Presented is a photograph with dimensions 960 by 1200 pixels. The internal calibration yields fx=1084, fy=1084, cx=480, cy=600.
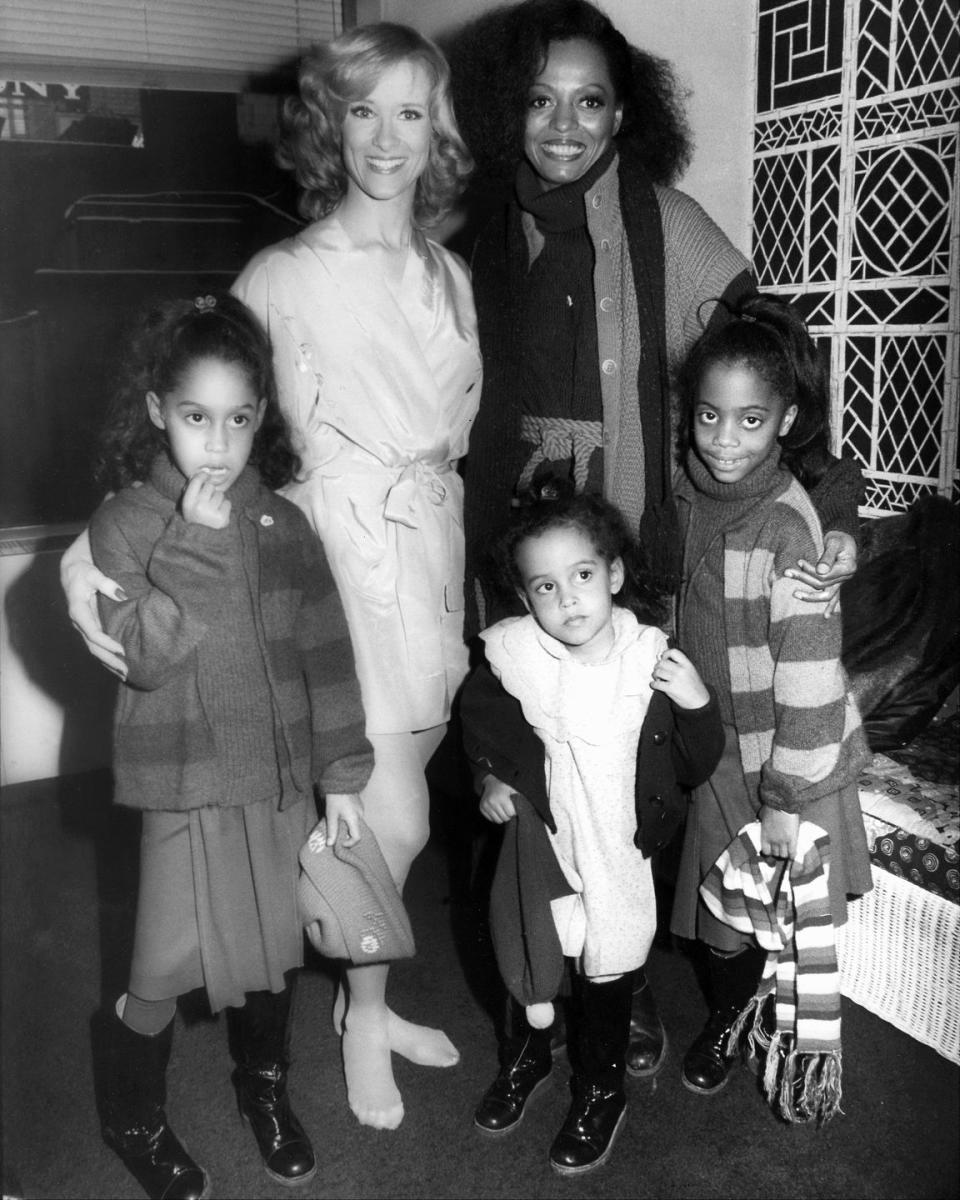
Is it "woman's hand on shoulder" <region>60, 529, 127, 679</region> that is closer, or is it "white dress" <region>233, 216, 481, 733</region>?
"woman's hand on shoulder" <region>60, 529, 127, 679</region>

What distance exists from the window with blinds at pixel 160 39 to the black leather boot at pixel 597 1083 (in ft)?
4.35

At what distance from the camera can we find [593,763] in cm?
139

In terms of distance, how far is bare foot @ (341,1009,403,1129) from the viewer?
148 cm

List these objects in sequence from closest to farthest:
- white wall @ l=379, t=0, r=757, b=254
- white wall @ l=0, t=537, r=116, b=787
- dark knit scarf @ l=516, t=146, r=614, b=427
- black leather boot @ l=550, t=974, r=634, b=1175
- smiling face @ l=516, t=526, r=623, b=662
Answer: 1. smiling face @ l=516, t=526, r=623, b=662
2. black leather boot @ l=550, t=974, r=634, b=1175
3. dark knit scarf @ l=516, t=146, r=614, b=427
4. white wall @ l=379, t=0, r=757, b=254
5. white wall @ l=0, t=537, r=116, b=787

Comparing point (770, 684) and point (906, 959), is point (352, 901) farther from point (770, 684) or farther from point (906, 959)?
point (906, 959)

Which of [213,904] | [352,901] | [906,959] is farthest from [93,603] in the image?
[906,959]

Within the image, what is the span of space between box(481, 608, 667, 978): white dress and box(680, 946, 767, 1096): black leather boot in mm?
214

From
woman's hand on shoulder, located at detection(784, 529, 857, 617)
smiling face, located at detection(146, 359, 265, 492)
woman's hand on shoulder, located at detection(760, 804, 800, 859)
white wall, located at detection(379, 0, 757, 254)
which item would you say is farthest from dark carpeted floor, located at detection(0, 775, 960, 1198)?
white wall, located at detection(379, 0, 757, 254)

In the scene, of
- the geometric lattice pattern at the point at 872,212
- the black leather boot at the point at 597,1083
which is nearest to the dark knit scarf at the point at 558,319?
the geometric lattice pattern at the point at 872,212

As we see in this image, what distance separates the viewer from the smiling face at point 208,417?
4.04 ft

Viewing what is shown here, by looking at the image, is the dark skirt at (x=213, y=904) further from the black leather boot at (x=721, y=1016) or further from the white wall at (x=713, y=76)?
the white wall at (x=713, y=76)

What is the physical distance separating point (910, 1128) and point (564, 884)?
60 cm


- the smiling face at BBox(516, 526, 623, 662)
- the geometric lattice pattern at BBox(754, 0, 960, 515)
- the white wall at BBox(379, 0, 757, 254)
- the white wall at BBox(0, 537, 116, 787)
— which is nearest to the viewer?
the smiling face at BBox(516, 526, 623, 662)

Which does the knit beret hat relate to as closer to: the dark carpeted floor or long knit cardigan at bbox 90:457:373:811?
long knit cardigan at bbox 90:457:373:811
